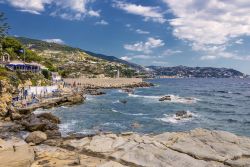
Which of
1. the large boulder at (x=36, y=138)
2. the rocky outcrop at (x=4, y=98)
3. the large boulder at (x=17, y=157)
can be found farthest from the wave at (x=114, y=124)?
the large boulder at (x=17, y=157)

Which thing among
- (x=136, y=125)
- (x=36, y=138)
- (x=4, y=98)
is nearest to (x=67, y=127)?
(x=136, y=125)

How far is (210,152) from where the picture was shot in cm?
2188

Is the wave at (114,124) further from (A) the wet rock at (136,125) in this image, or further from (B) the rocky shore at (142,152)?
(B) the rocky shore at (142,152)

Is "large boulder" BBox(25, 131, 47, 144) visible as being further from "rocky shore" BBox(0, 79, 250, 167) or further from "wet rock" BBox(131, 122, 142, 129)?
"wet rock" BBox(131, 122, 142, 129)

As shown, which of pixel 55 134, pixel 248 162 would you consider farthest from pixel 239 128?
pixel 248 162

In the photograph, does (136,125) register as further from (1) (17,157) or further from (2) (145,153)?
(1) (17,157)

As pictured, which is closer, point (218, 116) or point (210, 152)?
point (210, 152)

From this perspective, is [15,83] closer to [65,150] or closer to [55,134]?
[55,134]

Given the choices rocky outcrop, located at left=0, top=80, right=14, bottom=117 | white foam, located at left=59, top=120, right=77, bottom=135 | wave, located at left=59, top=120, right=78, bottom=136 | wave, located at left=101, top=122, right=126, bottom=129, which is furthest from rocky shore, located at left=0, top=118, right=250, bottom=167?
rocky outcrop, located at left=0, top=80, right=14, bottom=117

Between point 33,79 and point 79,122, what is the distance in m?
50.4

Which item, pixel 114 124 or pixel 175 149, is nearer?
pixel 175 149

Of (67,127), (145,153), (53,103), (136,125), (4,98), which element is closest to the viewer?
(145,153)

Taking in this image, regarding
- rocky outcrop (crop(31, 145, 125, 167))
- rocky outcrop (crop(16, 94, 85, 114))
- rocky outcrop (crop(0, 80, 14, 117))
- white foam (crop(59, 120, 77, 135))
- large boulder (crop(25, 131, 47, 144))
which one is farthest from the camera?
rocky outcrop (crop(16, 94, 85, 114))

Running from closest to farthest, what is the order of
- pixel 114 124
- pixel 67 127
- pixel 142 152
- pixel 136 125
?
pixel 142 152 < pixel 67 127 < pixel 136 125 < pixel 114 124
